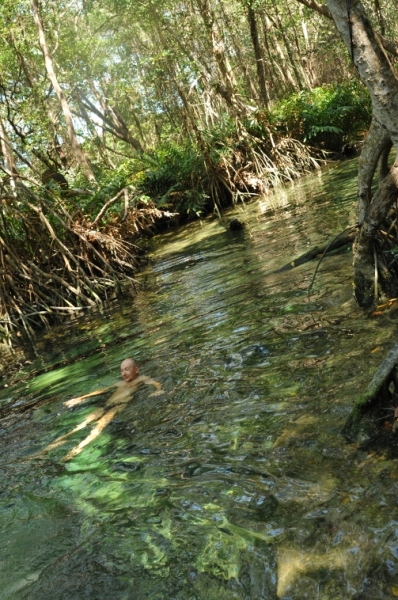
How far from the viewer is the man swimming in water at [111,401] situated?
18.0 ft

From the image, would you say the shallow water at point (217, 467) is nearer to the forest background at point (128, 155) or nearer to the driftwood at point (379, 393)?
the driftwood at point (379, 393)

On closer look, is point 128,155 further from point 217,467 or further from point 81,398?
point 217,467

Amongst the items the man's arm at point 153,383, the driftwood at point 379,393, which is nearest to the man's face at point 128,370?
the man's arm at point 153,383

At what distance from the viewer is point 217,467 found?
3.96 meters

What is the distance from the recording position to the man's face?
6.43 meters

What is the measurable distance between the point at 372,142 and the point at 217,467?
11.5 ft

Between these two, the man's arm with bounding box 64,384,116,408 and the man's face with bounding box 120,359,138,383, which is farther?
the man's arm with bounding box 64,384,116,408

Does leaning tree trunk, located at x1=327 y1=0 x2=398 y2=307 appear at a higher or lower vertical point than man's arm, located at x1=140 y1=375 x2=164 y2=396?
higher

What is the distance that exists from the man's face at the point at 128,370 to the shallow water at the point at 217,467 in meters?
0.18

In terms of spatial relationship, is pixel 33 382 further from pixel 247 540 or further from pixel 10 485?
pixel 247 540

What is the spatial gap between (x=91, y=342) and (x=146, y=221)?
879cm

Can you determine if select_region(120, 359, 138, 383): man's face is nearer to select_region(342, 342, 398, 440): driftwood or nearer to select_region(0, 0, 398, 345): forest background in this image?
select_region(342, 342, 398, 440): driftwood

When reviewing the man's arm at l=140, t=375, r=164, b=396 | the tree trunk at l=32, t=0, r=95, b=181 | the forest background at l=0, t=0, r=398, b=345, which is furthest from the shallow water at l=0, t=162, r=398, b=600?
the tree trunk at l=32, t=0, r=95, b=181

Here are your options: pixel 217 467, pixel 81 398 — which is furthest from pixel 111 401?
pixel 217 467
